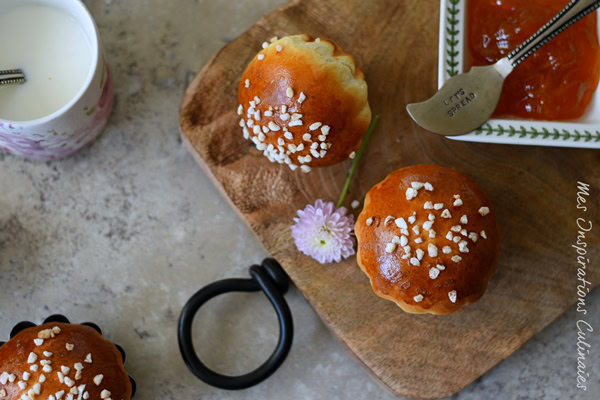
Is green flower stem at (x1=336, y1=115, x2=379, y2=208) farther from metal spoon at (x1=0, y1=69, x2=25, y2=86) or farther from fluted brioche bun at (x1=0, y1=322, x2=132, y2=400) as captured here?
metal spoon at (x1=0, y1=69, x2=25, y2=86)

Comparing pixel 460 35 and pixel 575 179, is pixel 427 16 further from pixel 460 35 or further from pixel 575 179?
pixel 575 179

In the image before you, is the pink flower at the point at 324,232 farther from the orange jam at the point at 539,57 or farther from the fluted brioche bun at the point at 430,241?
the orange jam at the point at 539,57

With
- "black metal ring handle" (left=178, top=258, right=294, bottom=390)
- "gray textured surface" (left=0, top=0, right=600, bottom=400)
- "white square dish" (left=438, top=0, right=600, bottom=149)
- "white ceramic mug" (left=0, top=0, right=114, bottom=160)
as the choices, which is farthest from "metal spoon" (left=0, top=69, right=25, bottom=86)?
"white square dish" (left=438, top=0, right=600, bottom=149)

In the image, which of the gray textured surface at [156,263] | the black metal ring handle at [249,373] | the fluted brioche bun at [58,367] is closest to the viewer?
the fluted brioche bun at [58,367]

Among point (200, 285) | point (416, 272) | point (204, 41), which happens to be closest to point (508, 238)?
point (416, 272)

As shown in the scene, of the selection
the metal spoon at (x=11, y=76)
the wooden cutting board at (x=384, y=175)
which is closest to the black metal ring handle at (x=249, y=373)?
the wooden cutting board at (x=384, y=175)

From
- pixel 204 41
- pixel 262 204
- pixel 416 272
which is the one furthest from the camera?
pixel 204 41
